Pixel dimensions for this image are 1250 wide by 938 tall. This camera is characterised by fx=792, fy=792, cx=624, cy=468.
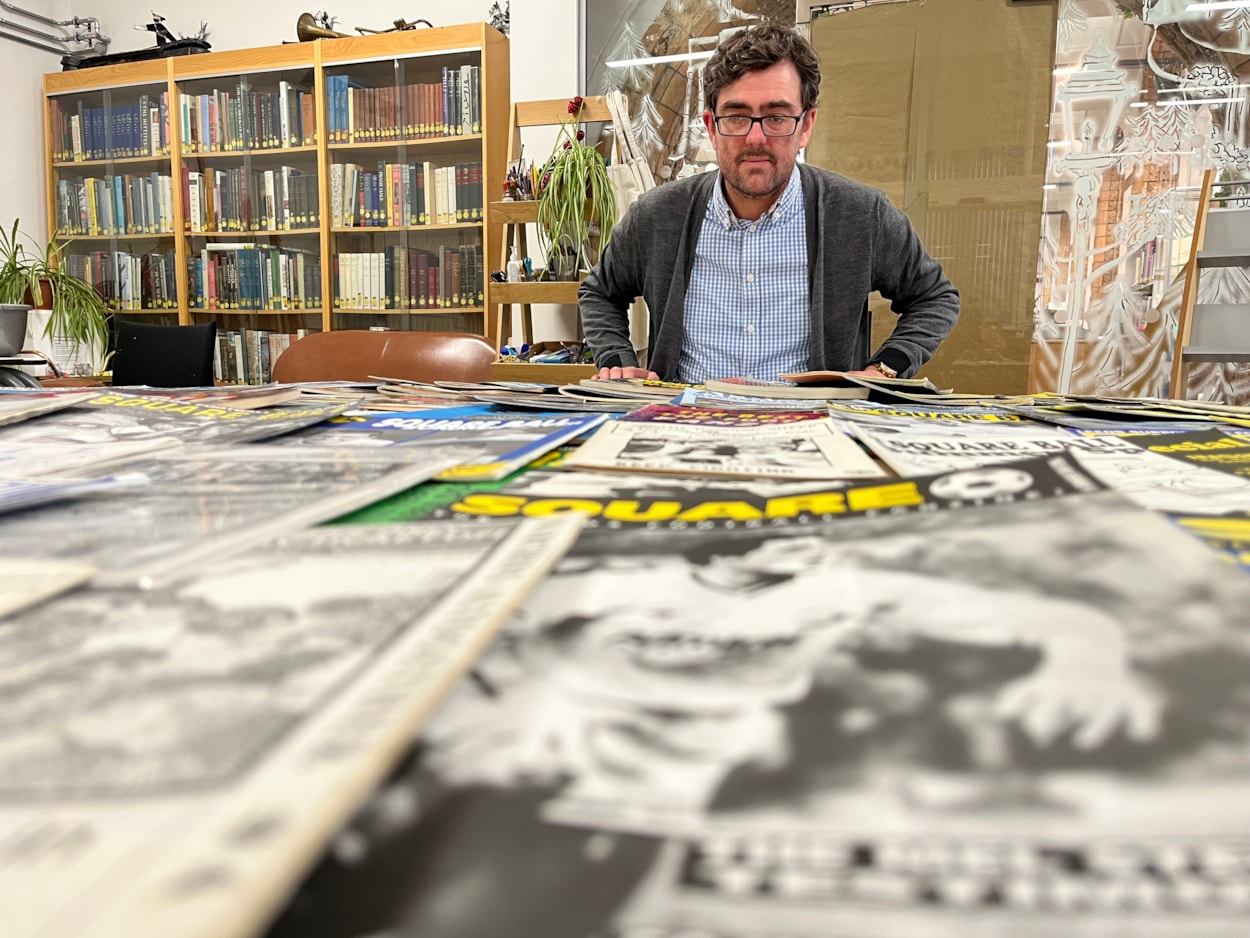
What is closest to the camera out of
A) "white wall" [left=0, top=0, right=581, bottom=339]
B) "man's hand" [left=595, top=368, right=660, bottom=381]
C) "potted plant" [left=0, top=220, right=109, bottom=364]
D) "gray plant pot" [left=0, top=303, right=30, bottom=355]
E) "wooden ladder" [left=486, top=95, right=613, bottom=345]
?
"man's hand" [left=595, top=368, right=660, bottom=381]

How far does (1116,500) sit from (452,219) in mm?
3192

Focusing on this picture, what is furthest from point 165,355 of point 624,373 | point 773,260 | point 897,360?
point 897,360

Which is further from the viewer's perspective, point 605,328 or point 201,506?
point 605,328

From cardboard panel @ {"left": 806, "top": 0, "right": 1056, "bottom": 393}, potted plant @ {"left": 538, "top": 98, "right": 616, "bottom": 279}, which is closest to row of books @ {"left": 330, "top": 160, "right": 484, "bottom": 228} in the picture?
potted plant @ {"left": 538, "top": 98, "right": 616, "bottom": 279}

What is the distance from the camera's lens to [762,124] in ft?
4.91

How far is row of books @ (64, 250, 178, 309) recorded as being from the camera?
363cm

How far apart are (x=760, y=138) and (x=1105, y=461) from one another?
1.19 metres

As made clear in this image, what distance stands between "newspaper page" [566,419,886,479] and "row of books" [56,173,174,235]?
3771 mm

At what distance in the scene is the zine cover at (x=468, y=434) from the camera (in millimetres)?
469

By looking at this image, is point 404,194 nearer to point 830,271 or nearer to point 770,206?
point 770,206

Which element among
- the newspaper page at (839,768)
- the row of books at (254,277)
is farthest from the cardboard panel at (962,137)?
the newspaper page at (839,768)

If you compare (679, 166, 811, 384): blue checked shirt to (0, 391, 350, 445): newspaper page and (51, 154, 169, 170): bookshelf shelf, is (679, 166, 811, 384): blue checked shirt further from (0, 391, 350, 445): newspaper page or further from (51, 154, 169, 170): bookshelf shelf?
(51, 154, 169, 170): bookshelf shelf

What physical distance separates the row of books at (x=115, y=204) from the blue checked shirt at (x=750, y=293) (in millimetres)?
2992

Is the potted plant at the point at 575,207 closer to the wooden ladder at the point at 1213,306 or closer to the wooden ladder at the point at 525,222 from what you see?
the wooden ladder at the point at 525,222
